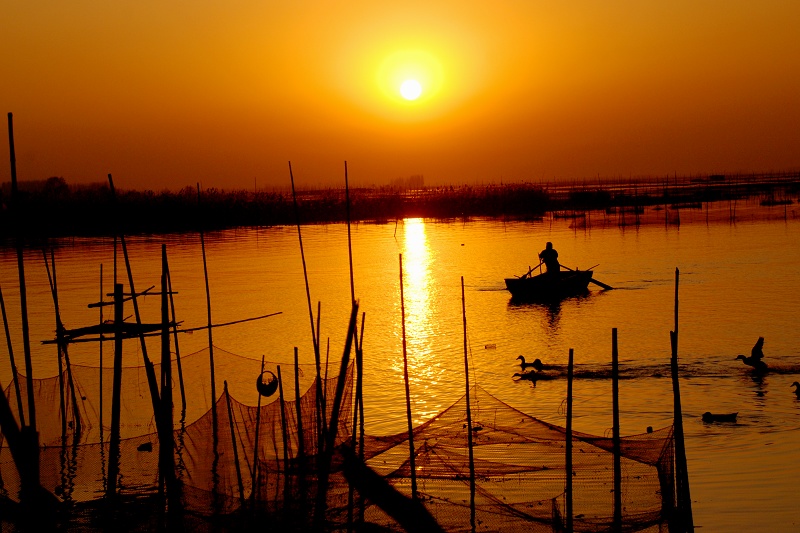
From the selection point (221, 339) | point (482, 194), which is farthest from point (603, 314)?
point (482, 194)

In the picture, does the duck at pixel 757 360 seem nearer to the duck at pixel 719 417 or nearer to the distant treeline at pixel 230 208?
the duck at pixel 719 417

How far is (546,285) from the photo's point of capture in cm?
1759

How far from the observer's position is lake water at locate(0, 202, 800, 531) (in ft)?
26.9

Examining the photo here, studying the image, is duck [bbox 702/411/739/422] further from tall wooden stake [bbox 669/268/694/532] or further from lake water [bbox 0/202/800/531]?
tall wooden stake [bbox 669/268/694/532]

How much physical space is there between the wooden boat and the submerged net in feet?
31.6

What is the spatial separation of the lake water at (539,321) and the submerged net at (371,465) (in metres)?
0.88

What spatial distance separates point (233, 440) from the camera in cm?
644

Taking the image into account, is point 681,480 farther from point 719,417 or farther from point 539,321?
point 539,321

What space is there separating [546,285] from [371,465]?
437 inches

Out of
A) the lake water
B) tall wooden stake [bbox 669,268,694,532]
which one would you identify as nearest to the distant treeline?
the lake water

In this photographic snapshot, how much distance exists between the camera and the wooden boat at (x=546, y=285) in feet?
57.5

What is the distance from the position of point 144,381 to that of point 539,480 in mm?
4492

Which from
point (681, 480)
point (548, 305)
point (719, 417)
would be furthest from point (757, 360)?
point (548, 305)

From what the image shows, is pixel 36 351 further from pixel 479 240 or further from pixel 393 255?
pixel 479 240
